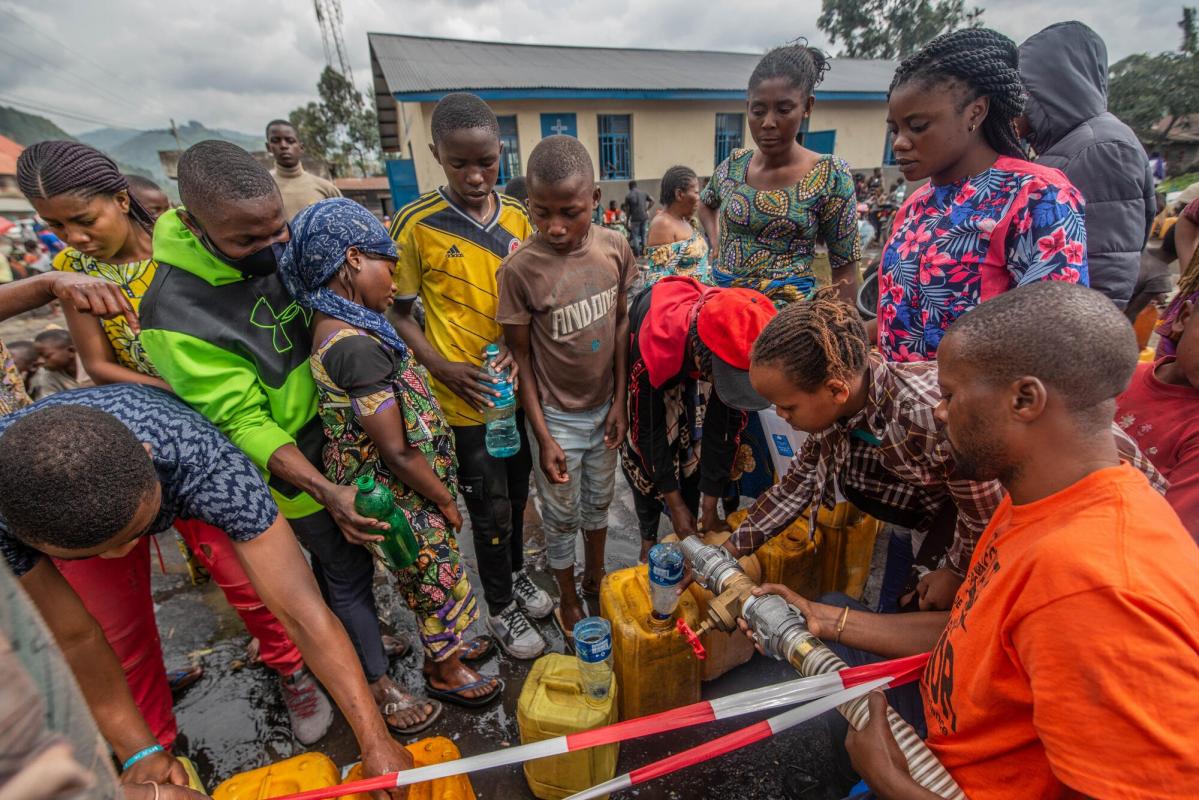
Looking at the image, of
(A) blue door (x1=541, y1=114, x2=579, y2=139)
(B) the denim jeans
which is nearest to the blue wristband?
Result: (B) the denim jeans

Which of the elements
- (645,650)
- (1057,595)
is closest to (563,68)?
(645,650)

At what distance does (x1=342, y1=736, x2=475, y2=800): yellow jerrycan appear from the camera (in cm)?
163

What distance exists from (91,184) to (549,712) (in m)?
2.71

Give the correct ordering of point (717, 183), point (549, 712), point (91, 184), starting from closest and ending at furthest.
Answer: point (549, 712) → point (91, 184) → point (717, 183)

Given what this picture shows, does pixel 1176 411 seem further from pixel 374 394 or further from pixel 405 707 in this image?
pixel 405 707

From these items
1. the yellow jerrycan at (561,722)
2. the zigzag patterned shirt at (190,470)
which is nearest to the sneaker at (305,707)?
the yellow jerrycan at (561,722)

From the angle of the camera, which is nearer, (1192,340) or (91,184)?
(1192,340)

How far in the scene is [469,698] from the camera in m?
2.55

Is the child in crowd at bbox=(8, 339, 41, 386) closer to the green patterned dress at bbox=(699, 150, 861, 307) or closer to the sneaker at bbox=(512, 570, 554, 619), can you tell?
the sneaker at bbox=(512, 570, 554, 619)

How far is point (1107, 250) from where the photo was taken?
2.33m

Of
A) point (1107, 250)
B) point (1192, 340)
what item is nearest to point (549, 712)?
point (1192, 340)

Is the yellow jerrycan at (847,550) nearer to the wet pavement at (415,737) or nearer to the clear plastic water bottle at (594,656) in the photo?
the wet pavement at (415,737)

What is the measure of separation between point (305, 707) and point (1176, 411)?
3.53 metres

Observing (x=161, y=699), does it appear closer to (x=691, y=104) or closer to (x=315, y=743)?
(x=315, y=743)
